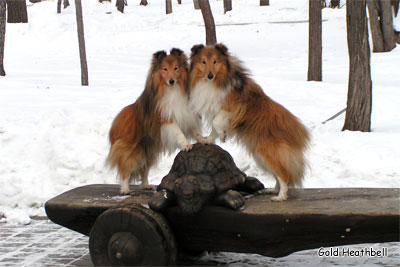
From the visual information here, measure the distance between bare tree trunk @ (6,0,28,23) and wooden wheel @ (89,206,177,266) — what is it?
1777cm

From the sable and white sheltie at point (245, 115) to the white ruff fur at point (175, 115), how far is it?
0.39 feet

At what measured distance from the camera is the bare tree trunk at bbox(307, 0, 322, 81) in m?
13.5

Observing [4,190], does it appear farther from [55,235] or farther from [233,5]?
[233,5]

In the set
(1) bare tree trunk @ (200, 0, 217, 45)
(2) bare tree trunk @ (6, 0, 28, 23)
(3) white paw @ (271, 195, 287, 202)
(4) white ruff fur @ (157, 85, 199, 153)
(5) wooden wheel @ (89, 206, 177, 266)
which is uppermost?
(2) bare tree trunk @ (6, 0, 28, 23)

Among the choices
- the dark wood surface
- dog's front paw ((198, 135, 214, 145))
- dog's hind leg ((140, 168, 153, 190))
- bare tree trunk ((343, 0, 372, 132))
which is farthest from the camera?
bare tree trunk ((343, 0, 372, 132))

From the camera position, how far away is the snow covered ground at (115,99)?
752 centimetres

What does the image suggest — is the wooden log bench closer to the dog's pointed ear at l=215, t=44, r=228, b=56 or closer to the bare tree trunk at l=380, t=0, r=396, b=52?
the dog's pointed ear at l=215, t=44, r=228, b=56

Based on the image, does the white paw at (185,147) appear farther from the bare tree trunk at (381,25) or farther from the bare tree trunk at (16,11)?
the bare tree trunk at (16,11)

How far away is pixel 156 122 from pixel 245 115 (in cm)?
81

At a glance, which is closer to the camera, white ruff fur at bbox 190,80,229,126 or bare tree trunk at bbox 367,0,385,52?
white ruff fur at bbox 190,80,229,126

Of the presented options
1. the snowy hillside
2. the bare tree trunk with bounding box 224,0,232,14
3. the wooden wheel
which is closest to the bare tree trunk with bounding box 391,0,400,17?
the snowy hillside

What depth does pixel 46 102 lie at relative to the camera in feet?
33.0

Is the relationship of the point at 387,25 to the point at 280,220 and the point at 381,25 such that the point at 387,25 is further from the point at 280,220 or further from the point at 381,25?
the point at 280,220

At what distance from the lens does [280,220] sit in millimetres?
4457
